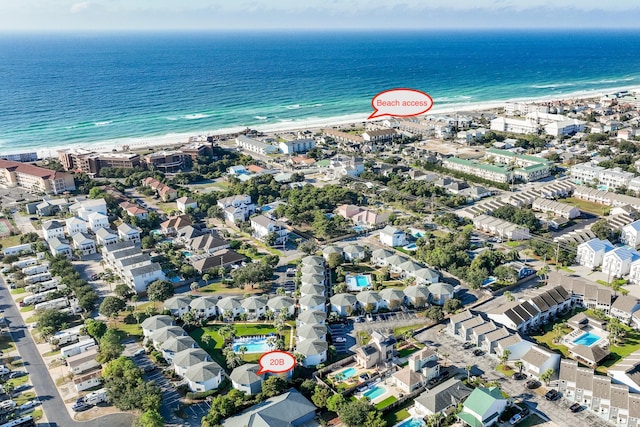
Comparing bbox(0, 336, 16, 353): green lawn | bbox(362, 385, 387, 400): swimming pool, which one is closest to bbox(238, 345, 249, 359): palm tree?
bbox(362, 385, 387, 400): swimming pool

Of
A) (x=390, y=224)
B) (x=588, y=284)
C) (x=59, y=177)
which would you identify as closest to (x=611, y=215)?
(x=588, y=284)

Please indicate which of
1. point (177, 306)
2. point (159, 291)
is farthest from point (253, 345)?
point (159, 291)

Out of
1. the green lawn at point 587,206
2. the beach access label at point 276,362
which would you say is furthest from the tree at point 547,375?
the green lawn at point 587,206

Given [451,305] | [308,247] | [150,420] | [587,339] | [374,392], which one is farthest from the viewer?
[308,247]

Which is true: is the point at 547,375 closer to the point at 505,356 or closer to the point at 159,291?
the point at 505,356

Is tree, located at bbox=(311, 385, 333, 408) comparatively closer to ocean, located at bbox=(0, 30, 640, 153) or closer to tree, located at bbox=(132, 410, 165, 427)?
tree, located at bbox=(132, 410, 165, 427)

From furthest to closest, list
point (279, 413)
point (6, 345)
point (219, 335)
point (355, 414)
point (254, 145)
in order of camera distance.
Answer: point (254, 145)
point (219, 335)
point (6, 345)
point (279, 413)
point (355, 414)

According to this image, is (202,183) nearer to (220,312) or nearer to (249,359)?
(220,312)
